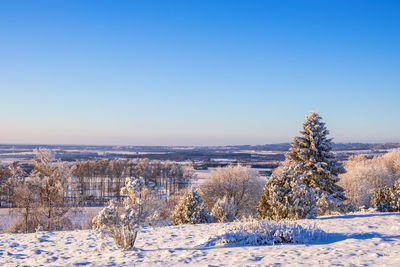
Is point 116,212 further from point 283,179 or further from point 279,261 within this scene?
point 283,179

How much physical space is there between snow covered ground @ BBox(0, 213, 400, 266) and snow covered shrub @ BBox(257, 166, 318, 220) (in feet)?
9.10

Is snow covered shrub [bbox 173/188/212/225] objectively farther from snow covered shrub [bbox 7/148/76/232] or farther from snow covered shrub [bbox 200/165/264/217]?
snow covered shrub [bbox 200/165/264/217]

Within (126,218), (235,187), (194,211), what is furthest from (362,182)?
(126,218)

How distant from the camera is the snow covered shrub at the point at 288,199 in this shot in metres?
13.5

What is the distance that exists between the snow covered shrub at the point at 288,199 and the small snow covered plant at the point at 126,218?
7294 millimetres

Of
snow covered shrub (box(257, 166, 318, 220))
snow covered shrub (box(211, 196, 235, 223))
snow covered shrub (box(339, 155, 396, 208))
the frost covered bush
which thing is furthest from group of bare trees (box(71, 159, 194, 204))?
the frost covered bush

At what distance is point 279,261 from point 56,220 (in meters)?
21.3

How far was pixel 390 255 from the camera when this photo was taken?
6.61m

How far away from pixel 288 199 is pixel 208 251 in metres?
7.22

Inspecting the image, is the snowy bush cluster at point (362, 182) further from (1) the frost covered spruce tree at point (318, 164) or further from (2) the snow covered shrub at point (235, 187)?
(1) the frost covered spruce tree at point (318, 164)

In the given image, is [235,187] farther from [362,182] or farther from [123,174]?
[123,174]

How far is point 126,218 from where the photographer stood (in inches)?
310

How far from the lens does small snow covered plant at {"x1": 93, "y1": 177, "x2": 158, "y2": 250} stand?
7863 mm

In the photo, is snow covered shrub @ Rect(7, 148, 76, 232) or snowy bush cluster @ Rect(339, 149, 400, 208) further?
snowy bush cluster @ Rect(339, 149, 400, 208)
